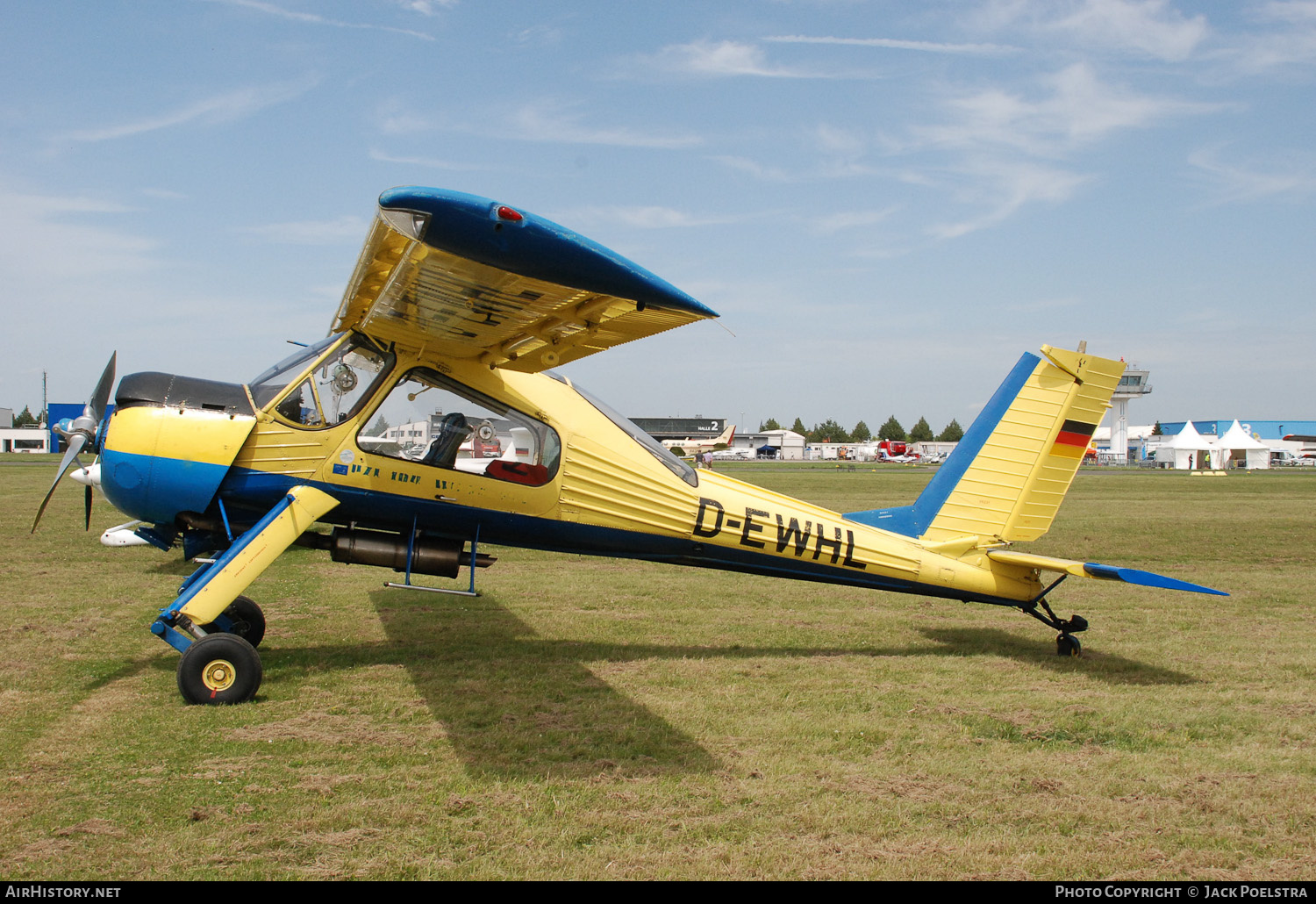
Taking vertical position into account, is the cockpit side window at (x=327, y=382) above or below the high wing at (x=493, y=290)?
below

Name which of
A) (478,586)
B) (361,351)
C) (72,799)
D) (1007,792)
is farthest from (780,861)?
(478,586)

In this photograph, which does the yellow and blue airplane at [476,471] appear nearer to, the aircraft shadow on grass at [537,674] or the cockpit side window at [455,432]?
the cockpit side window at [455,432]

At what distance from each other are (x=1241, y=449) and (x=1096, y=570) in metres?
90.6

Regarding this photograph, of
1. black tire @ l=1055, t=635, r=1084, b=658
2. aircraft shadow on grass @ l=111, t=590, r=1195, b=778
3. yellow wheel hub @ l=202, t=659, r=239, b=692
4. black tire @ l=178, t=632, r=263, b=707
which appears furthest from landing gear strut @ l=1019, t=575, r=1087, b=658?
yellow wheel hub @ l=202, t=659, r=239, b=692

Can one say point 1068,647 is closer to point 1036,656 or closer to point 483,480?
point 1036,656

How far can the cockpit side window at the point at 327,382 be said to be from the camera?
22.5ft

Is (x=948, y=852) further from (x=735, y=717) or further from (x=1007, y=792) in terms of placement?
(x=735, y=717)

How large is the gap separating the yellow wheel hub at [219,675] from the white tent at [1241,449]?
281 feet

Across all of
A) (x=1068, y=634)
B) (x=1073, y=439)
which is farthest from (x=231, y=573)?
(x=1073, y=439)

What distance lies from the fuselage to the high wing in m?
0.45

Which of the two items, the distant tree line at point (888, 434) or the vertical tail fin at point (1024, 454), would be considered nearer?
the vertical tail fin at point (1024, 454)

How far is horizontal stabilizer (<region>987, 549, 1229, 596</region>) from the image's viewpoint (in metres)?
6.62

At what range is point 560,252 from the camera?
435 centimetres

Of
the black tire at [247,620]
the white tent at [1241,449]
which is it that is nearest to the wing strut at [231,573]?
the black tire at [247,620]
